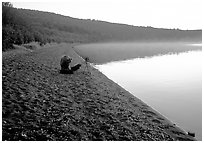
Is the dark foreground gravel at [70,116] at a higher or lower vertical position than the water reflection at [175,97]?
higher

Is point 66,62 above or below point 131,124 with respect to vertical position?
above

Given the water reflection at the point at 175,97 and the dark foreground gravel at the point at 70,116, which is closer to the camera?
the dark foreground gravel at the point at 70,116

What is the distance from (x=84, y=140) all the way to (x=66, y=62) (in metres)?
14.1


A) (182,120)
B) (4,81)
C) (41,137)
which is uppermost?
(4,81)

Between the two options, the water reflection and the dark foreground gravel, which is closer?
the dark foreground gravel

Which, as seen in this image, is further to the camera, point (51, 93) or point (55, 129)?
point (51, 93)

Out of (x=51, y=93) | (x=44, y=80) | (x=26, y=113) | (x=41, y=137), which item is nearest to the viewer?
(x=41, y=137)

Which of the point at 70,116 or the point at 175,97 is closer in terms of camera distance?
the point at 70,116

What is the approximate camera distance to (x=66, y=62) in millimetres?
21859

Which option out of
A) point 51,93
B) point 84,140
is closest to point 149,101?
point 51,93

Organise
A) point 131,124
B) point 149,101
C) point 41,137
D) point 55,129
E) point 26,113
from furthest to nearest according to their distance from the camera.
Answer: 1. point 149,101
2. point 131,124
3. point 26,113
4. point 55,129
5. point 41,137

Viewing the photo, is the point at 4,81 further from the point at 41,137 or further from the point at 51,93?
the point at 41,137

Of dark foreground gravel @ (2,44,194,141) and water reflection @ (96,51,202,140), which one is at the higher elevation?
dark foreground gravel @ (2,44,194,141)

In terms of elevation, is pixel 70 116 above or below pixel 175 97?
above
